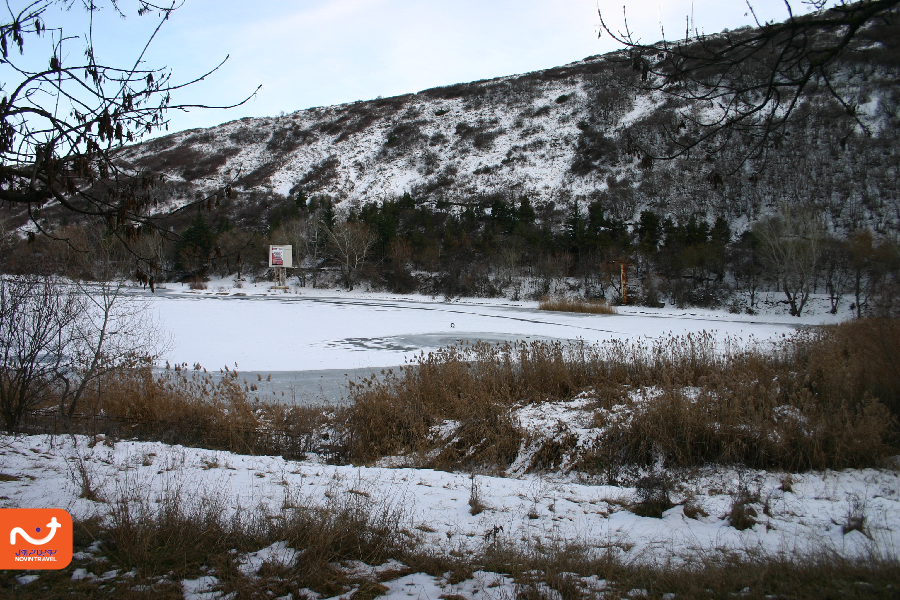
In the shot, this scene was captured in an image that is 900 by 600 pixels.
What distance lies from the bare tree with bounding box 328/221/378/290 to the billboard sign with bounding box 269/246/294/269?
396 cm

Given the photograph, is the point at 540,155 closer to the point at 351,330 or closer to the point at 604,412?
the point at 351,330

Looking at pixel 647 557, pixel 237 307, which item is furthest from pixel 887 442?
pixel 237 307

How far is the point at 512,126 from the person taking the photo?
6681 cm

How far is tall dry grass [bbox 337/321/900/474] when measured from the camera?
583cm

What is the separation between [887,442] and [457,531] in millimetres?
5324

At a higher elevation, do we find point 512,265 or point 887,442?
point 512,265

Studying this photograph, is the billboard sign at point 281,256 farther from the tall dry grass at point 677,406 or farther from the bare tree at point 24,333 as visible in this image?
the bare tree at point 24,333

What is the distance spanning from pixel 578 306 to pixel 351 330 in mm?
13325

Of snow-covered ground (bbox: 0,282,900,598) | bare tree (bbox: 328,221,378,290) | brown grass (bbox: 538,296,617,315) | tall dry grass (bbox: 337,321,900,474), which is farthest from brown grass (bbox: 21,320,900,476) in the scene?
bare tree (bbox: 328,221,378,290)

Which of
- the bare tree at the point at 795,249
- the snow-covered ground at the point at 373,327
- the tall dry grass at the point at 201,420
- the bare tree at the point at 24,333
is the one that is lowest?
the tall dry grass at the point at 201,420

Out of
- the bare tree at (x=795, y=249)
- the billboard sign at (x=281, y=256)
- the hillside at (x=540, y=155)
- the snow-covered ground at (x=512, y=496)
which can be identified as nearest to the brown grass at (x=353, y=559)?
the snow-covered ground at (x=512, y=496)

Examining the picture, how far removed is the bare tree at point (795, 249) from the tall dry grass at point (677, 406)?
19.1 metres

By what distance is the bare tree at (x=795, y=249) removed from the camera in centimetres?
2581

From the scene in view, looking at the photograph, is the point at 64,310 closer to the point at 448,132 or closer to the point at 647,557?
the point at 647,557
